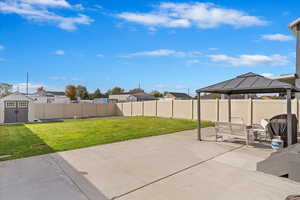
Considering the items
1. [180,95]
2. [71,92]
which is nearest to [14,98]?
[71,92]

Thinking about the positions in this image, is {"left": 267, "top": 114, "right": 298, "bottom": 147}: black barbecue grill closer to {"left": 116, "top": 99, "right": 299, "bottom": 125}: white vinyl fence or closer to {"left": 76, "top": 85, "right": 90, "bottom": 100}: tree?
{"left": 116, "top": 99, "right": 299, "bottom": 125}: white vinyl fence

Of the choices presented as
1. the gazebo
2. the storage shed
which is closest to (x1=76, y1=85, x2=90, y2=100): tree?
the storage shed

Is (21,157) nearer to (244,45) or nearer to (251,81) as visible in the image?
(251,81)

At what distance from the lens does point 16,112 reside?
52.0ft

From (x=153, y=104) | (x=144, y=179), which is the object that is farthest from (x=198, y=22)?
(x=144, y=179)

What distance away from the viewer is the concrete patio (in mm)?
2842

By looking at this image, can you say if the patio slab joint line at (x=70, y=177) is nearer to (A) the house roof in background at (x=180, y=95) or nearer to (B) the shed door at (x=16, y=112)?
(B) the shed door at (x=16, y=112)

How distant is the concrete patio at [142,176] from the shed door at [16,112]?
556 inches

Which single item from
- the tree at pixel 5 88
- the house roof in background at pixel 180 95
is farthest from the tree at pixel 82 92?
the house roof in background at pixel 180 95

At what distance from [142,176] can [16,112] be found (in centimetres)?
1708

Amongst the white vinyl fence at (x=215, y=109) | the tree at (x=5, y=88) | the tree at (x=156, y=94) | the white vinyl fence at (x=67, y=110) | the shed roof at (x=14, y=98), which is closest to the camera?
the white vinyl fence at (x=215, y=109)

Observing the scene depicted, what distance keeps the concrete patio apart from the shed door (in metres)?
14.1

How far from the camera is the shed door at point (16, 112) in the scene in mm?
15492

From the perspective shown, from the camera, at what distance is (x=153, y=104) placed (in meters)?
18.8
